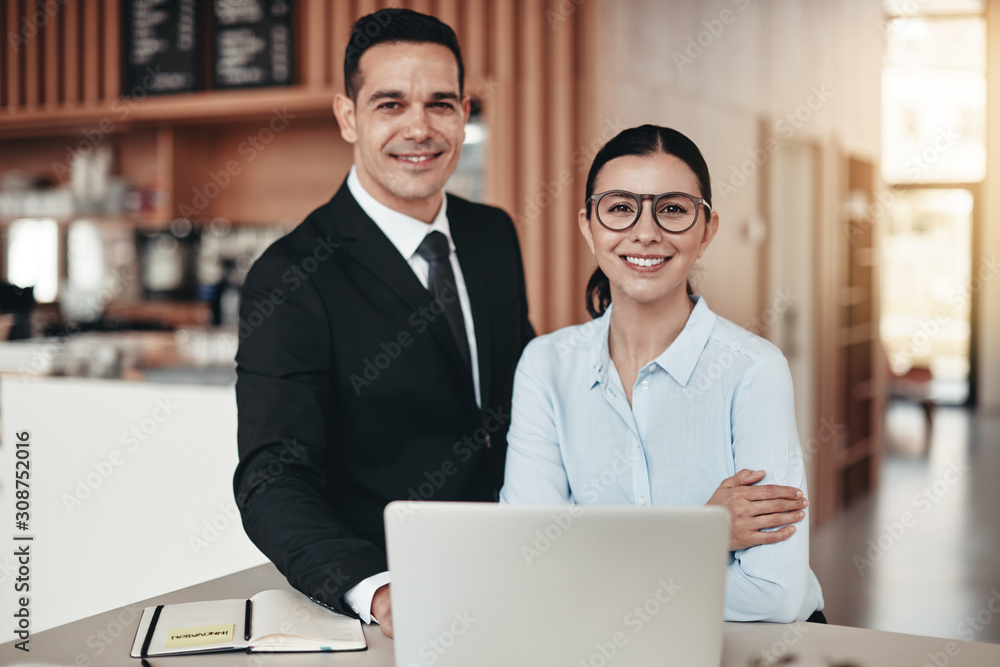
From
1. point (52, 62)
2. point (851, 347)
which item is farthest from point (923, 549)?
point (52, 62)

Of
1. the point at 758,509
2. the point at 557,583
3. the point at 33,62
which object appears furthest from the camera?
the point at 33,62

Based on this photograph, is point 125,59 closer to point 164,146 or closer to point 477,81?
point 164,146

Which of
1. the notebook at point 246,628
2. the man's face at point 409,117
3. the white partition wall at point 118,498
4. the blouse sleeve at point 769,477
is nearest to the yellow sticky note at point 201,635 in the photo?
the notebook at point 246,628

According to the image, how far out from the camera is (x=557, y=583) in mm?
1102

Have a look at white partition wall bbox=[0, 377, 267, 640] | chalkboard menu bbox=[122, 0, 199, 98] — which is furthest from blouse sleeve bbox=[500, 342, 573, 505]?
chalkboard menu bbox=[122, 0, 199, 98]

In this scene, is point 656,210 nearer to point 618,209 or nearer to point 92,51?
point 618,209

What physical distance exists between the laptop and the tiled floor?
130 inches

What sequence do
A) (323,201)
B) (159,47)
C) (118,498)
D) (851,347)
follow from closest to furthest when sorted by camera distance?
1. (118,498)
2. (159,47)
3. (323,201)
4. (851,347)

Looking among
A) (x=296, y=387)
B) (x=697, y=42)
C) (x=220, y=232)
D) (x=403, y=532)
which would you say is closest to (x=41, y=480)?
(x=296, y=387)

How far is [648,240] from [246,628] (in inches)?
35.5

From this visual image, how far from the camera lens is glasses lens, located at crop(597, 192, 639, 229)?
5.50 ft

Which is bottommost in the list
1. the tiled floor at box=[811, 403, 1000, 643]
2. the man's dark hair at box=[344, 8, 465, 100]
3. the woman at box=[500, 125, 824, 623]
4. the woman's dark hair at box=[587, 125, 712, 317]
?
the tiled floor at box=[811, 403, 1000, 643]

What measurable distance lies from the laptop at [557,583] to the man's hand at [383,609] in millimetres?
268

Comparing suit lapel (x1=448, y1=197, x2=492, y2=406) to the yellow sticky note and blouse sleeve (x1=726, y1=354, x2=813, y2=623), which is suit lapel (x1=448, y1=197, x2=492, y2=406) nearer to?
blouse sleeve (x1=726, y1=354, x2=813, y2=623)
